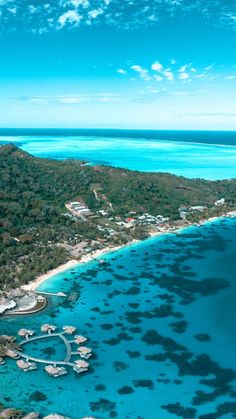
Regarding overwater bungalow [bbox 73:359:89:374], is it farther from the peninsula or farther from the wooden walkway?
the peninsula

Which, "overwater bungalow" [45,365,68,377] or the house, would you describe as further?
the house

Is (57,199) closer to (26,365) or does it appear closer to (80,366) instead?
→ (26,365)

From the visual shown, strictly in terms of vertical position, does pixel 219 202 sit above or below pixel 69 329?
above

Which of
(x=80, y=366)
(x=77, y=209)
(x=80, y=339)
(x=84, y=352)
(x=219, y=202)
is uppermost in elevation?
(x=219, y=202)

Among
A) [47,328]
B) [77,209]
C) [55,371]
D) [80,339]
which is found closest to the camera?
[55,371]

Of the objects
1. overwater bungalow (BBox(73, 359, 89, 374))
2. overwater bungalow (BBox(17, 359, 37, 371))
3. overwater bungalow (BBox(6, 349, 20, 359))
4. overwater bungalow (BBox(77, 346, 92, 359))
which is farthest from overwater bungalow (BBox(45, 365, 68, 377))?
overwater bungalow (BBox(6, 349, 20, 359))

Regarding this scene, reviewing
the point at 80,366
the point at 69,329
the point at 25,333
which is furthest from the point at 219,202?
the point at 80,366

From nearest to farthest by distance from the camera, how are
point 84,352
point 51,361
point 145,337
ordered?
point 51,361 < point 84,352 < point 145,337
